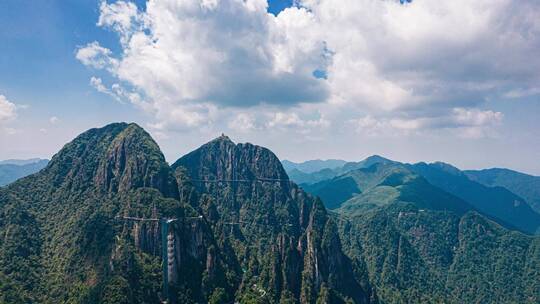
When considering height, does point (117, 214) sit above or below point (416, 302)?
above

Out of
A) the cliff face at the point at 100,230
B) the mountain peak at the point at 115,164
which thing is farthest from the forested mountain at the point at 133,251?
the mountain peak at the point at 115,164

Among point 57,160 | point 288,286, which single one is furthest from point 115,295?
point 57,160

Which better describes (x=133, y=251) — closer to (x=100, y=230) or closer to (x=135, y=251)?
(x=135, y=251)

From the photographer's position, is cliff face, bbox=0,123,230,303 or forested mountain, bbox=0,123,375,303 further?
forested mountain, bbox=0,123,375,303

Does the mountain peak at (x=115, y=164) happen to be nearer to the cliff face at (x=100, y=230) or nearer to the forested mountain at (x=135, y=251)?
the cliff face at (x=100, y=230)

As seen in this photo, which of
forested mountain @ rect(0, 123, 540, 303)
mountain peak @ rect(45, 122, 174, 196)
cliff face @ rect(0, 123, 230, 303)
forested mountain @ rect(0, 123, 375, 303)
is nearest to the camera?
cliff face @ rect(0, 123, 230, 303)

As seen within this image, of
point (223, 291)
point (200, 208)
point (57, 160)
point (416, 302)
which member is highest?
point (57, 160)

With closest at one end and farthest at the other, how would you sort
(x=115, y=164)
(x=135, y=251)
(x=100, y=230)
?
(x=135, y=251)
(x=100, y=230)
(x=115, y=164)

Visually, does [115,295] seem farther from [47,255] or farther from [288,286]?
[288,286]

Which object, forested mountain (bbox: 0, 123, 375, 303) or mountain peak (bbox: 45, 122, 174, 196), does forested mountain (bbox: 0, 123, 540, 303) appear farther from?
mountain peak (bbox: 45, 122, 174, 196)

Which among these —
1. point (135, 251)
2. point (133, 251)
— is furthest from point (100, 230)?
point (133, 251)

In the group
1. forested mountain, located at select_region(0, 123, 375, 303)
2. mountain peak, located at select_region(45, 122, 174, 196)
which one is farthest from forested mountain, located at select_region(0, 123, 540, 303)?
mountain peak, located at select_region(45, 122, 174, 196)
